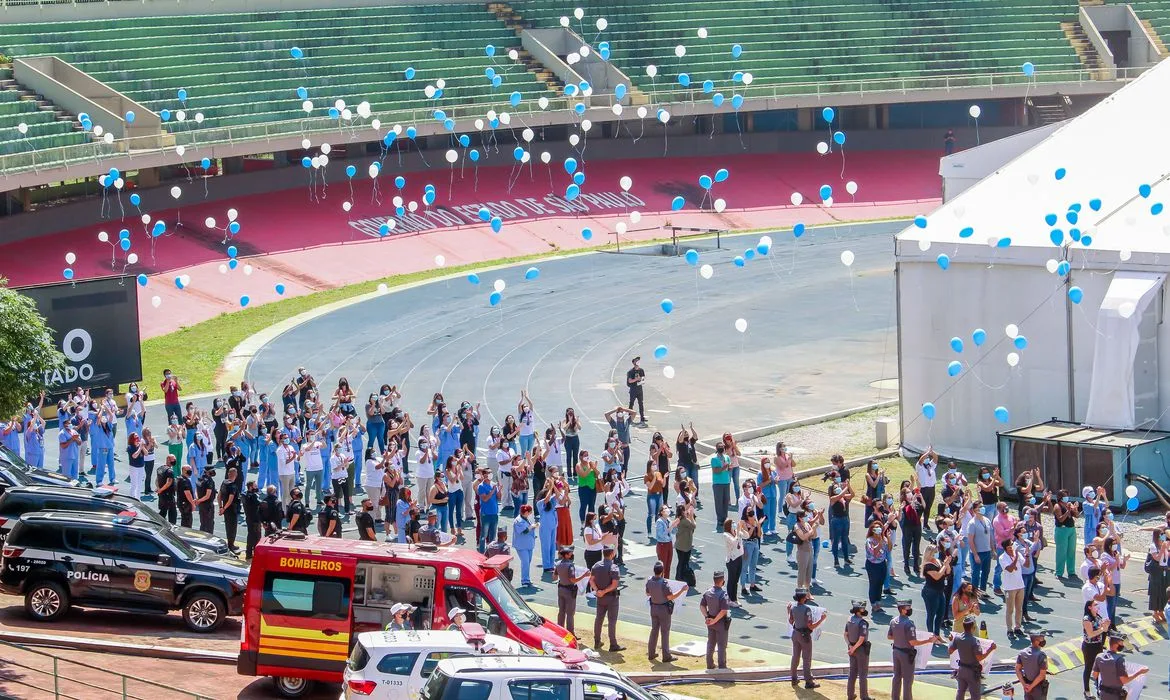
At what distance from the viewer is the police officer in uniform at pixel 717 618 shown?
17203 mm

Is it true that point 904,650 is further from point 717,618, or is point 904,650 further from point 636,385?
point 636,385

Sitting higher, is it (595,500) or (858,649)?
(595,500)

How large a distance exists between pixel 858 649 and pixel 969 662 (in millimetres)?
1134

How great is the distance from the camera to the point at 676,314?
137ft

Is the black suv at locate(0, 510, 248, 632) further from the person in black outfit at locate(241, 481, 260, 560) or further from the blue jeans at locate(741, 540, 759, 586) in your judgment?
the blue jeans at locate(741, 540, 759, 586)

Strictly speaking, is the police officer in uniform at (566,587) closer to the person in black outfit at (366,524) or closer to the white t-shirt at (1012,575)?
the person in black outfit at (366,524)

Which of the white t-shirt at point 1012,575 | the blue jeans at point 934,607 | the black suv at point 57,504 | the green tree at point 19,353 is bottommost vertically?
the blue jeans at point 934,607

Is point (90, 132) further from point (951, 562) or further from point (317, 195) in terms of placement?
point (951, 562)

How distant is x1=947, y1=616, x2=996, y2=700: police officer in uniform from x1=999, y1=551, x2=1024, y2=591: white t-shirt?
321 centimetres

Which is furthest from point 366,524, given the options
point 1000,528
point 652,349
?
point 652,349

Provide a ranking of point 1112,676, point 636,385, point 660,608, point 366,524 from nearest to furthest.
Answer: point 1112,676, point 660,608, point 366,524, point 636,385

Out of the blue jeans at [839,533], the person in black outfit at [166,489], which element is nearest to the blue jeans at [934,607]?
the blue jeans at [839,533]

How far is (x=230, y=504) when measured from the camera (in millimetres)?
21969

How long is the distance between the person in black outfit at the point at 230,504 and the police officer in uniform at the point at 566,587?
221 inches
